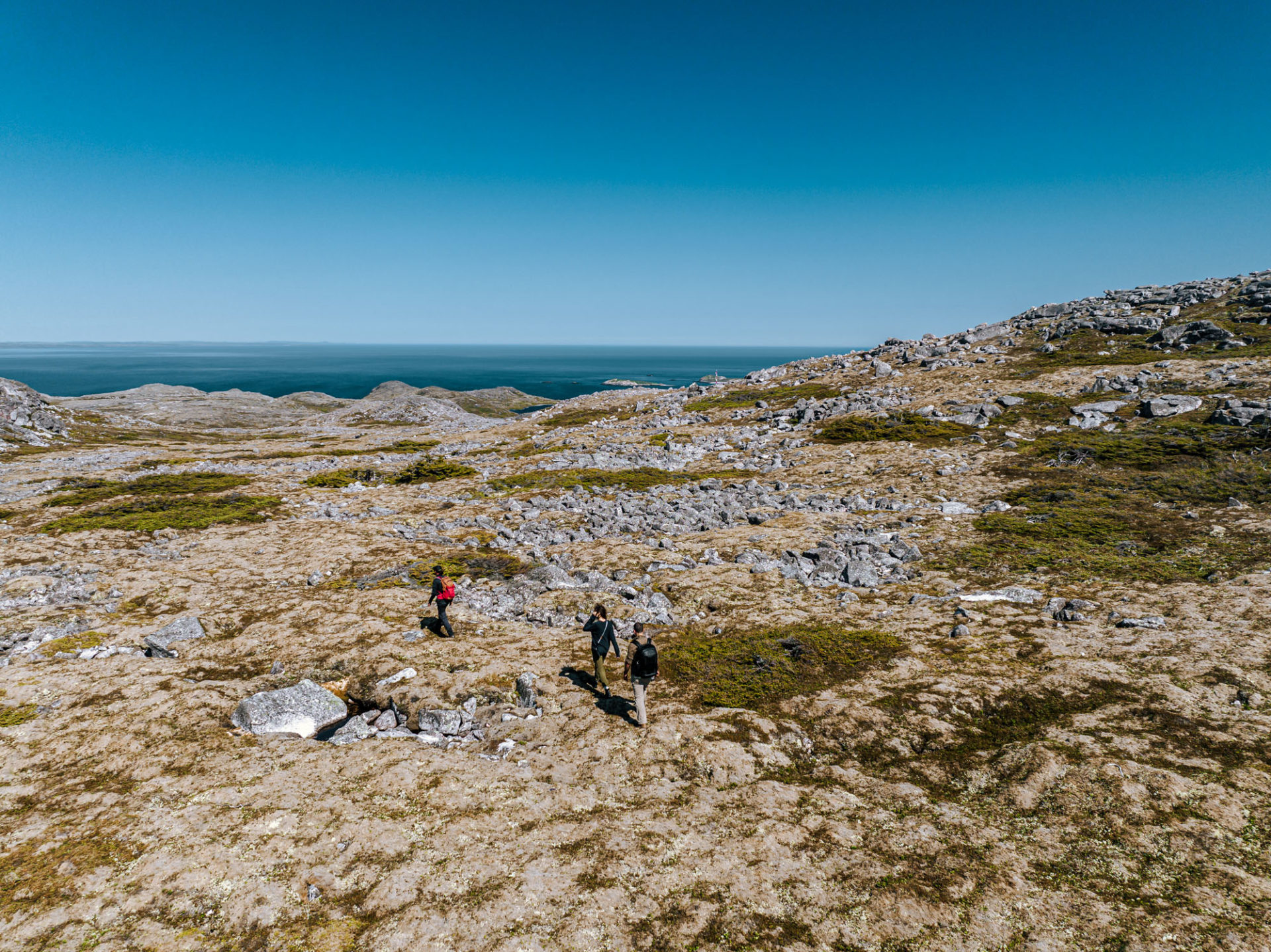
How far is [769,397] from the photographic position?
9269 centimetres

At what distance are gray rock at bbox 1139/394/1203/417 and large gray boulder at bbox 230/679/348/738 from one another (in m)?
65.4

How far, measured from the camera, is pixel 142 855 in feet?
31.6

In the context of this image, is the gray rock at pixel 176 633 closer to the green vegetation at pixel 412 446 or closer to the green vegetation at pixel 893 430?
the green vegetation at pixel 893 430

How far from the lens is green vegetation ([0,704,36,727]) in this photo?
543 inches

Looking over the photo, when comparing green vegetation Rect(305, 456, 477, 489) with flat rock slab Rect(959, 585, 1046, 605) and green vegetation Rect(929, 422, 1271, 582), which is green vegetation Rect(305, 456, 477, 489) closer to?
green vegetation Rect(929, 422, 1271, 582)

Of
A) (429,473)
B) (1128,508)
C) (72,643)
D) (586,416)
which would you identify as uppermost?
(586,416)

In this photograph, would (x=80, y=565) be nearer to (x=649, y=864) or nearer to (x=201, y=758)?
(x=201, y=758)

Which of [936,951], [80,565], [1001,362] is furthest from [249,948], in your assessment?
[1001,362]

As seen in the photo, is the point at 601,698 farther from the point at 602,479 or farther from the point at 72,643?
the point at 602,479

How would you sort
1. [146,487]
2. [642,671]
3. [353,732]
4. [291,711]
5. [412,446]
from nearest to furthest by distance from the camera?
[642,671]
[353,732]
[291,711]
[146,487]
[412,446]

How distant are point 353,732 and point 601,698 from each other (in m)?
7.14

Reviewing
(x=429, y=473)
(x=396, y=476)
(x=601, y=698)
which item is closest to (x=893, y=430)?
(x=429, y=473)

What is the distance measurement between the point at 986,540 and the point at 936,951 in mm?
23307

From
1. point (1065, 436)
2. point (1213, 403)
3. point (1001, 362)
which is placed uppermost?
point (1001, 362)
